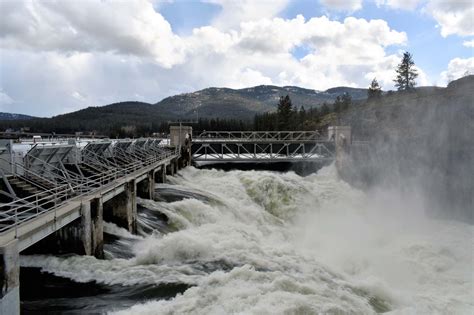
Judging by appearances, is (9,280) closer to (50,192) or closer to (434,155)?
(50,192)

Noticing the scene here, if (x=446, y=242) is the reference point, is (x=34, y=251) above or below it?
above

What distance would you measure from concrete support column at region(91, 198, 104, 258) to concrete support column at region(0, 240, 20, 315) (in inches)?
Result: 244

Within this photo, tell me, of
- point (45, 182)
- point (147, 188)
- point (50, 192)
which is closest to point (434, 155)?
point (147, 188)

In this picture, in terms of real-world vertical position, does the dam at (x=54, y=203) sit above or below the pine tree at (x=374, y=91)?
below

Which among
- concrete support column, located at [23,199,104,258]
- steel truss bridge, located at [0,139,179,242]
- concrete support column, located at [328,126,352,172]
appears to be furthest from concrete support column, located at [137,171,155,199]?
concrete support column, located at [328,126,352,172]

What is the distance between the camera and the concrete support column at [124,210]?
2192 centimetres

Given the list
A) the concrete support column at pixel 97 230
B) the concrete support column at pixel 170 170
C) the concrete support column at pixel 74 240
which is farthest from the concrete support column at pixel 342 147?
the concrete support column at pixel 74 240

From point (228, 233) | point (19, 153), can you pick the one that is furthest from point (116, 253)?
point (19, 153)

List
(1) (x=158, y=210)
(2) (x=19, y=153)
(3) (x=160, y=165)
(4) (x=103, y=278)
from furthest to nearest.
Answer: (3) (x=160, y=165) → (1) (x=158, y=210) → (2) (x=19, y=153) → (4) (x=103, y=278)

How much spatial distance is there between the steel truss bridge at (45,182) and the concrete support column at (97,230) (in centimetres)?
69

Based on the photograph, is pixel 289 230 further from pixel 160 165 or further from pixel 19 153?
pixel 19 153

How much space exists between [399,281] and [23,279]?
55.7 ft

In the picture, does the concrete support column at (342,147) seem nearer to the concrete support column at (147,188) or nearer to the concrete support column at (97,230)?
the concrete support column at (147,188)

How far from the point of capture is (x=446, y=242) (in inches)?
1156
